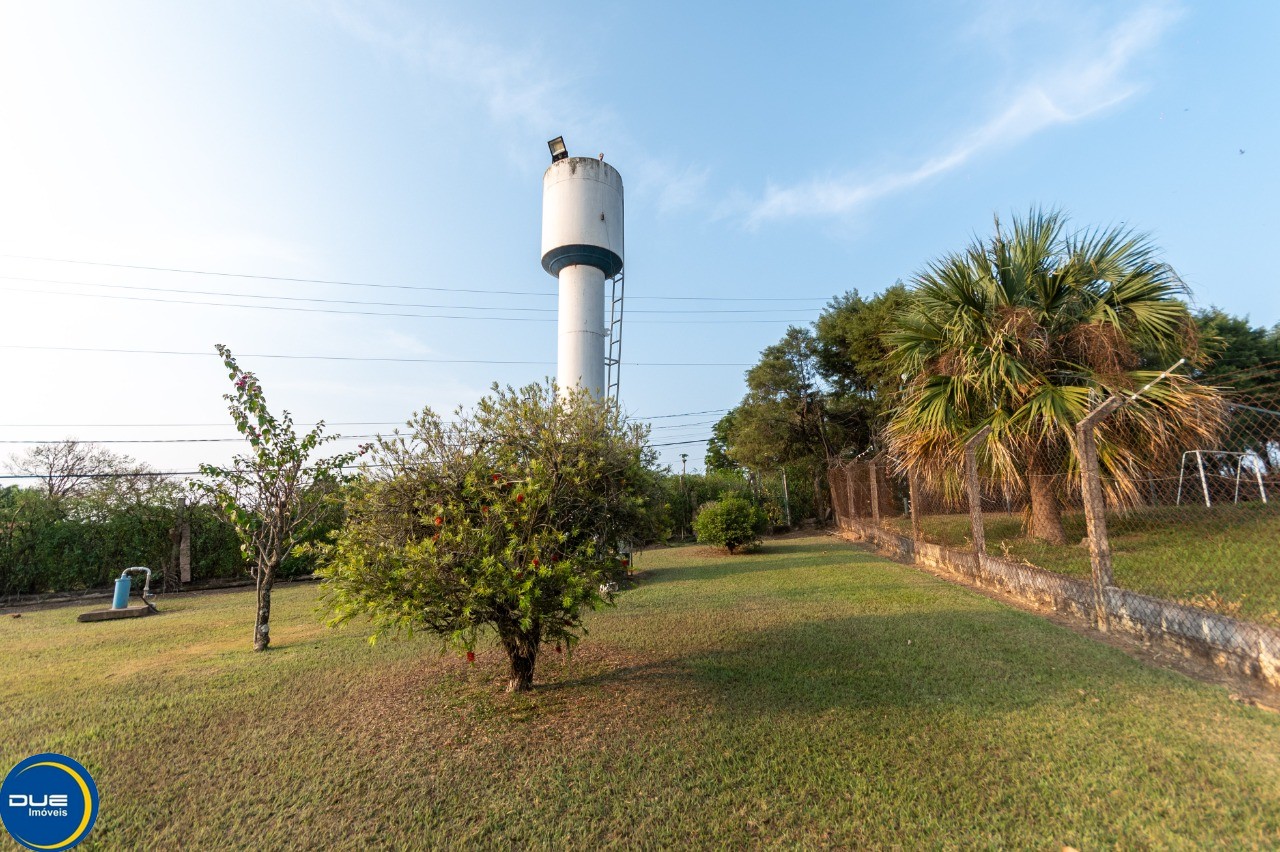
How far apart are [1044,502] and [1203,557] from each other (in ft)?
9.55

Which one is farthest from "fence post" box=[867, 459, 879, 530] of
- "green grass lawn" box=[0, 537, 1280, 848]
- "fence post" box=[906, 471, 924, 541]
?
"green grass lawn" box=[0, 537, 1280, 848]

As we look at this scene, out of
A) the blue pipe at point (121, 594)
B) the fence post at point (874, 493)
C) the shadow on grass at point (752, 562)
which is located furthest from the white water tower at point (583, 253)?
the blue pipe at point (121, 594)

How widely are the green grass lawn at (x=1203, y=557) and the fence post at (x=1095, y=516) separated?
0.78 feet

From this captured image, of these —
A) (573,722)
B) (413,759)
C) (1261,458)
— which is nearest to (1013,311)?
(1261,458)

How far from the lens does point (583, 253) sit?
30.8 feet

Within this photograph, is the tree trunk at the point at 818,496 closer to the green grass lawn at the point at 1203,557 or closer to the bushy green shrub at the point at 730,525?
the bushy green shrub at the point at 730,525

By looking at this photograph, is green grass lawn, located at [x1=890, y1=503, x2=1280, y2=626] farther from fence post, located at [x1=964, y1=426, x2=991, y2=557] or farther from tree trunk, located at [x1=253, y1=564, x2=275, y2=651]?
tree trunk, located at [x1=253, y1=564, x2=275, y2=651]

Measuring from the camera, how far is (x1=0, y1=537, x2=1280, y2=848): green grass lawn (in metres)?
2.24

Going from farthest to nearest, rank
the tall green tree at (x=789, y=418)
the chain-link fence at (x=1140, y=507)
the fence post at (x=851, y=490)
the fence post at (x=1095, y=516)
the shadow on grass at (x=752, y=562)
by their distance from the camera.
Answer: the tall green tree at (x=789, y=418)
the fence post at (x=851, y=490)
the shadow on grass at (x=752, y=562)
the fence post at (x=1095, y=516)
the chain-link fence at (x=1140, y=507)

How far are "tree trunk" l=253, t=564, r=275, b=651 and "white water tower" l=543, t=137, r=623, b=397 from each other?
450 cm

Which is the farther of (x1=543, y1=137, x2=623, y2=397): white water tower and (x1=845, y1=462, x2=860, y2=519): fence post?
(x1=845, y1=462, x2=860, y2=519): fence post

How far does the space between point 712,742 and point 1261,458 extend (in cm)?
511

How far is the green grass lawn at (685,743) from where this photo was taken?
2238 mm

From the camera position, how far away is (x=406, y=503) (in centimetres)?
362
